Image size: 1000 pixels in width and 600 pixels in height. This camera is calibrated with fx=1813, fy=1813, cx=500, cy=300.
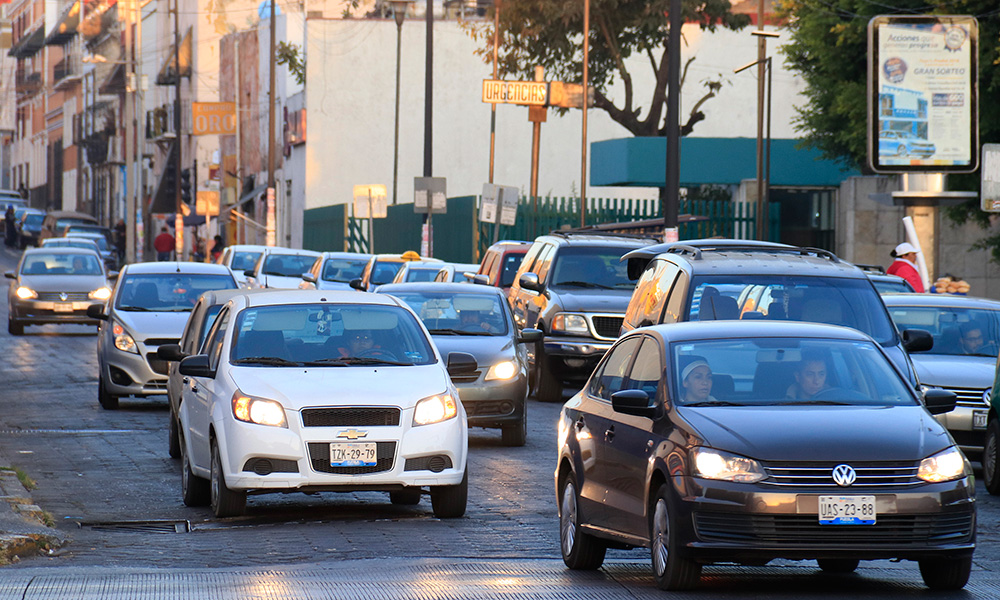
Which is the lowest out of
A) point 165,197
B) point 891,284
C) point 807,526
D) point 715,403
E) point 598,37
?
point 807,526

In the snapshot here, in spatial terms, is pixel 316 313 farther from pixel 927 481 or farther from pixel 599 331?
pixel 599 331

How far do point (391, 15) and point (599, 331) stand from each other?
4853cm

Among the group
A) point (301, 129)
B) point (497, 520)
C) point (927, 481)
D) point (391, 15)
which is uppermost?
point (391, 15)

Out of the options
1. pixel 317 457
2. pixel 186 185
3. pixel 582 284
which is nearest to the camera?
pixel 317 457

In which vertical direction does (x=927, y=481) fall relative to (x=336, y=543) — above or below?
above

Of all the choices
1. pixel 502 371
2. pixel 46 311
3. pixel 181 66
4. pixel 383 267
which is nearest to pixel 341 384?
pixel 502 371

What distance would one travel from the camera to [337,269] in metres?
36.3

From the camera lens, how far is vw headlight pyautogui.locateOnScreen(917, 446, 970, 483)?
852 centimetres

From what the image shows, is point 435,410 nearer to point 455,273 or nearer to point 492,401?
point 492,401

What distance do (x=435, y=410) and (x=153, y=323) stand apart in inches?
389

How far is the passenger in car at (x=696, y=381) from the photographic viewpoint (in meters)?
9.24

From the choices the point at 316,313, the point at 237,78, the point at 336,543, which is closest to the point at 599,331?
the point at 316,313

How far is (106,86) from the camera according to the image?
4109 inches

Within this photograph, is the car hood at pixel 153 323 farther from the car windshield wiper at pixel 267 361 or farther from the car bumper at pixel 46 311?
the car bumper at pixel 46 311
